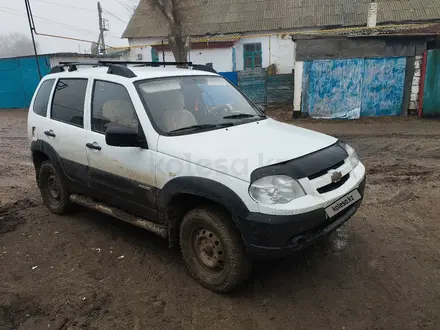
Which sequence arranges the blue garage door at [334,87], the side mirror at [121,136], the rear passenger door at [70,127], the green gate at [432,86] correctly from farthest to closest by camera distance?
the blue garage door at [334,87] < the green gate at [432,86] < the rear passenger door at [70,127] < the side mirror at [121,136]

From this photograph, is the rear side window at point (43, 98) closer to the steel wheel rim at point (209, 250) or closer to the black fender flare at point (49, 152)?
the black fender flare at point (49, 152)

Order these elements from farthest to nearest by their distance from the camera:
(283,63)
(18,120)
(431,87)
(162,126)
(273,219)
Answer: (283,63), (18,120), (431,87), (162,126), (273,219)

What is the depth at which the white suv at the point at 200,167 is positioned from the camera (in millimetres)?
2617

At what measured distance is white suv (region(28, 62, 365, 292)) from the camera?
2.62 meters

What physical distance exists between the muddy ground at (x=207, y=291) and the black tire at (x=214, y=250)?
0.15 metres

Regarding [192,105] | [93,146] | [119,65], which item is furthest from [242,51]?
[93,146]

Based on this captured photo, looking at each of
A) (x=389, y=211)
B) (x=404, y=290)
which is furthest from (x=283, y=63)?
(x=404, y=290)

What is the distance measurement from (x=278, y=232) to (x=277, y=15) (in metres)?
24.2

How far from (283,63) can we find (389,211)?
19.4m

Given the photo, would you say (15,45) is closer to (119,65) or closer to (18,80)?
(18,80)

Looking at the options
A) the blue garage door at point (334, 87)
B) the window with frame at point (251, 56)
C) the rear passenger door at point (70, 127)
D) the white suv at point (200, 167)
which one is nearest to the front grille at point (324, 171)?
the white suv at point (200, 167)

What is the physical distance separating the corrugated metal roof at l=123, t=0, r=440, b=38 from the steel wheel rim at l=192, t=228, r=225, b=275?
19607 mm

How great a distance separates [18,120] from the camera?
15.7m

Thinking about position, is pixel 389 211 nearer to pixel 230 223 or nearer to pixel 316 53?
pixel 230 223
